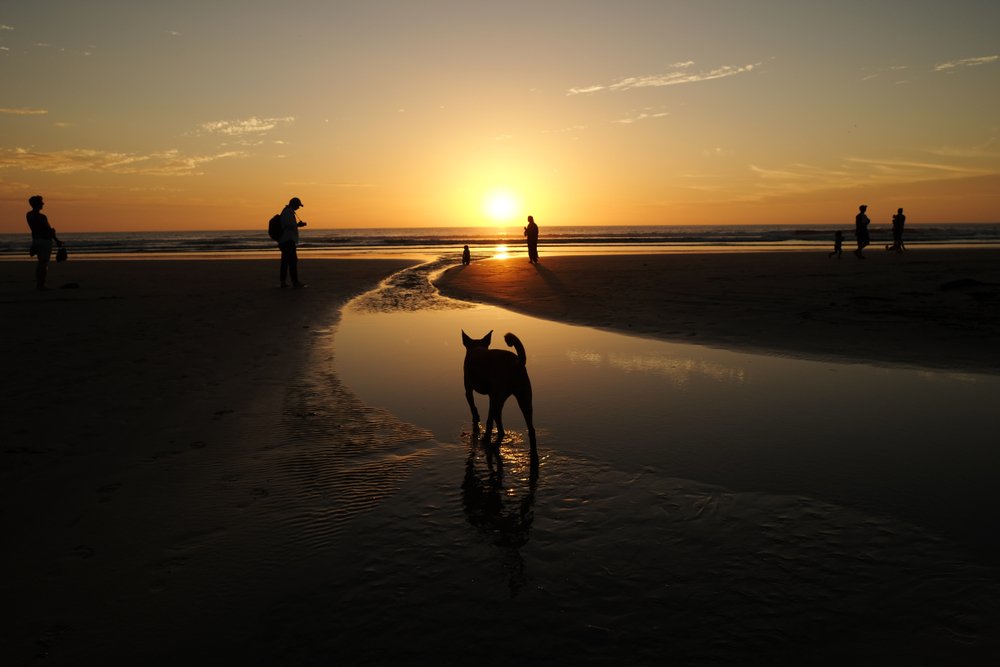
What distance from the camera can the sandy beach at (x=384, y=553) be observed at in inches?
108

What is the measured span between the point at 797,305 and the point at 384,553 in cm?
1300

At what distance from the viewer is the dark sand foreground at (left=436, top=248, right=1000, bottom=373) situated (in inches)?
387

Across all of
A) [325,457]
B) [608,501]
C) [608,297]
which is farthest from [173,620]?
[608,297]

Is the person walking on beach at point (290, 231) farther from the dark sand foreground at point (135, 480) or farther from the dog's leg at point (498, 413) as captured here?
the dog's leg at point (498, 413)

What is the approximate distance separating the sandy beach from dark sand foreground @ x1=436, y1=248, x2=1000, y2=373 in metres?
6.41

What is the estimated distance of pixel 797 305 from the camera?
45.9 ft

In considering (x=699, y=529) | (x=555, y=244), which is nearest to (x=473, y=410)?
(x=699, y=529)

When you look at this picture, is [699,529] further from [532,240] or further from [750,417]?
[532,240]

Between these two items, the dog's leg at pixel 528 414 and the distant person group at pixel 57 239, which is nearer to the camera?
the dog's leg at pixel 528 414

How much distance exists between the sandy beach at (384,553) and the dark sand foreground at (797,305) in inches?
252

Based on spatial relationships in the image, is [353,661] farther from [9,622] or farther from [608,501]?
[608,501]

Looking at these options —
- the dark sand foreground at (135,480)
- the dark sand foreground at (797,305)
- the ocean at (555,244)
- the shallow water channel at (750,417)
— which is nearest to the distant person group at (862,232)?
the dark sand foreground at (797,305)

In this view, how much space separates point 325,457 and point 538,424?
2099 millimetres

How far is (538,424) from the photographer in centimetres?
613
